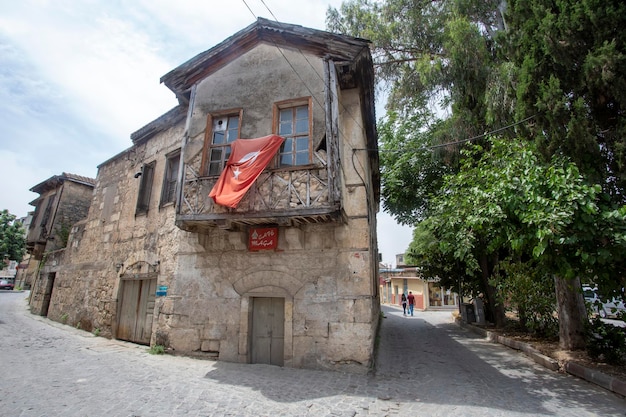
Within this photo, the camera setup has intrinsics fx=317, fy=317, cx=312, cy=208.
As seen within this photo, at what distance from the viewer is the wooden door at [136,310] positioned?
26.8 ft

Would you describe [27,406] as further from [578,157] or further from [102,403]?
[578,157]

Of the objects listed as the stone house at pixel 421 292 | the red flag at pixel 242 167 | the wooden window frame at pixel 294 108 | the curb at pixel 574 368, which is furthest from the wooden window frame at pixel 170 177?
the stone house at pixel 421 292

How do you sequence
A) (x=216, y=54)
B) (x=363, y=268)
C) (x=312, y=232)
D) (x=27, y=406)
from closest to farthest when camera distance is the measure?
(x=27, y=406), (x=363, y=268), (x=312, y=232), (x=216, y=54)

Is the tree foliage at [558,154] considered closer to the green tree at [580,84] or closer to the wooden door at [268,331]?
the green tree at [580,84]

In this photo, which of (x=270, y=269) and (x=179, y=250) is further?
(x=179, y=250)

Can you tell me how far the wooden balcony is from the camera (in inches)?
236

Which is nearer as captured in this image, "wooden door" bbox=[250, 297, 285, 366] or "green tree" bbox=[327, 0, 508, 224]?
"wooden door" bbox=[250, 297, 285, 366]

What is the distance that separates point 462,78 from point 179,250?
9.97 meters

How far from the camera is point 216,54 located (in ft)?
26.1

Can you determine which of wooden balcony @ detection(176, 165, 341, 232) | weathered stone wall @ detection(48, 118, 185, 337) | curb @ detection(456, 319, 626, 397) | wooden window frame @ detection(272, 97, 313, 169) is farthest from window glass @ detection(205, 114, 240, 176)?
curb @ detection(456, 319, 626, 397)

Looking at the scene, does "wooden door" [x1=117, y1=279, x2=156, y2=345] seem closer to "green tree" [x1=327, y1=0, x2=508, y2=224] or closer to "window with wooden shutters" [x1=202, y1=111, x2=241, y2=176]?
"window with wooden shutters" [x1=202, y1=111, x2=241, y2=176]

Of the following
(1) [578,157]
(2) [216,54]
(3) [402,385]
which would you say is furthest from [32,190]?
(1) [578,157]

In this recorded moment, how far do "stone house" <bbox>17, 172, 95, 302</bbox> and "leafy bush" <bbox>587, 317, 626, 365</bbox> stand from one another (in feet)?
62.7

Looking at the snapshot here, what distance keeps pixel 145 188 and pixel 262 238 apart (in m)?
4.97
